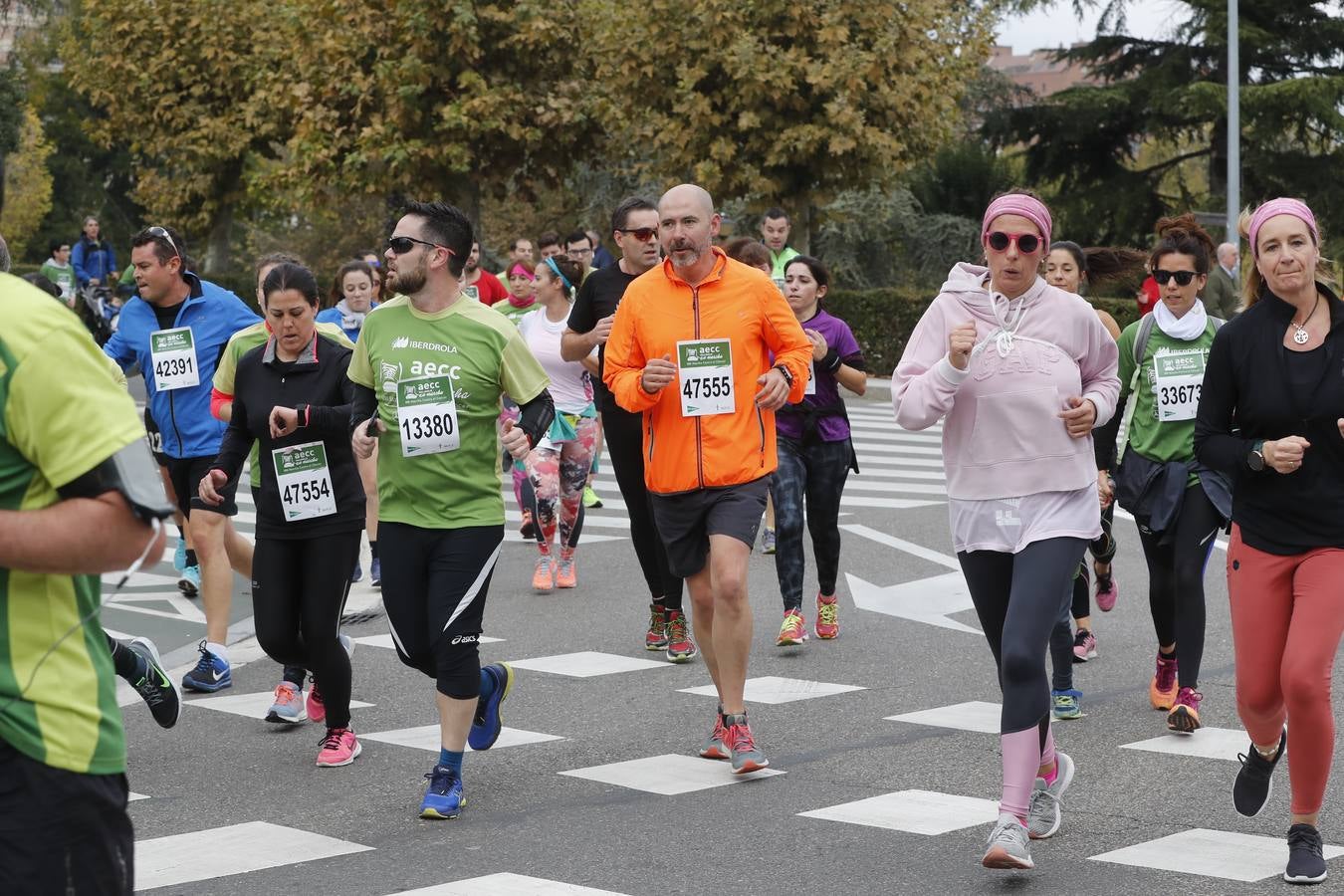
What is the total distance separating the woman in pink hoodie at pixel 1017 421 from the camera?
5500 millimetres

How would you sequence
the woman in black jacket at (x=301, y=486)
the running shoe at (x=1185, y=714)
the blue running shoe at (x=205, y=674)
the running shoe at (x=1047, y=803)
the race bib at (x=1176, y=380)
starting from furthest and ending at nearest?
the blue running shoe at (x=205, y=674), the race bib at (x=1176, y=380), the running shoe at (x=1185, y=714), the woman in black jacket at (x=301, y=486), the running shoe at (x=1047, y=803)

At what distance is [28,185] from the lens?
5641 centimetres

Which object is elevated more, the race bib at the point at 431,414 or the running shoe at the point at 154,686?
the race bib at the point at 431,414

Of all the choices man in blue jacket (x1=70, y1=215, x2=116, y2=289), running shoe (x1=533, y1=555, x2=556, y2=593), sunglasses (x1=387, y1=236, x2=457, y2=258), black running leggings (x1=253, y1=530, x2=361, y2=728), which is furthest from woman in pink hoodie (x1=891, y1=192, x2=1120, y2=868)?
man in blue jacket (x1=70, y1=215, x2=116, y2=289)

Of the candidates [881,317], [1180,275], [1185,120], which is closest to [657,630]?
[1180,275]

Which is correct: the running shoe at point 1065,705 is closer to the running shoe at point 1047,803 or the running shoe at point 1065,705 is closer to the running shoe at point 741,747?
the running shoe at point 741,747

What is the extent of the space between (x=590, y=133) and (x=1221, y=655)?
2444 centimetres

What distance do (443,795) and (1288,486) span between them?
2.77 meters

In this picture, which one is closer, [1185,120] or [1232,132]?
→ [1232,132]

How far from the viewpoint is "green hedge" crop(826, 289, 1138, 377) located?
2941cm

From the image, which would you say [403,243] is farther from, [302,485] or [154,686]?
[154,686]

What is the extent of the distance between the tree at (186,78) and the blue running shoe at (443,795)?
3246 cm

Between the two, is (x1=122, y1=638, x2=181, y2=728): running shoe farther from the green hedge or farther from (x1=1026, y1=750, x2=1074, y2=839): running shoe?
the green hedge

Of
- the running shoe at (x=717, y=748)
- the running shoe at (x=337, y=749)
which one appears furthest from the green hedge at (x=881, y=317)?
the running shoe at (x=337, y=749)
